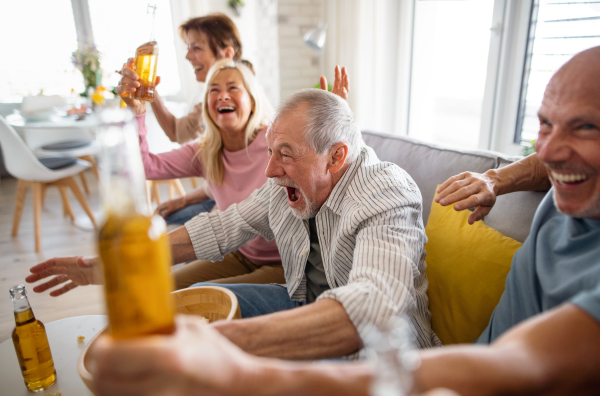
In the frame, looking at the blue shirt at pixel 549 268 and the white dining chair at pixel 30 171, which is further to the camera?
the white dining chair at pixel 30 171

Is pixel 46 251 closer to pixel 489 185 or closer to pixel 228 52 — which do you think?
pixel 228 52

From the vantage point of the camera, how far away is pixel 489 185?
109 centimetres

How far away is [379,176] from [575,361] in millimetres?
671

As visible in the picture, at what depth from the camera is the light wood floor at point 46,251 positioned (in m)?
2.26

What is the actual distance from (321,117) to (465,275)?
1.93 feet

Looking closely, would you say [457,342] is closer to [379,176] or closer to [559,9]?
[379,176]

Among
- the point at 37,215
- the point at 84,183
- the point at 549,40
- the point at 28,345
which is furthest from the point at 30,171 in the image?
the point at 549,40

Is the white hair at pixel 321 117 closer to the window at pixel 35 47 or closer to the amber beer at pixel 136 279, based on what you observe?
the amber beer at pixel 136 279

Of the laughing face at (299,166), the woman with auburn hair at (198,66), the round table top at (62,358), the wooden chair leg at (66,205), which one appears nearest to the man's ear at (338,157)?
the laughing face at (299,166)

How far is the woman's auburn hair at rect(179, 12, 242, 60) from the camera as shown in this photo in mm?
2266

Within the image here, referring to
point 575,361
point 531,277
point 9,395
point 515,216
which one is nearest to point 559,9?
point 515,216

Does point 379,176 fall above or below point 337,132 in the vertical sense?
below

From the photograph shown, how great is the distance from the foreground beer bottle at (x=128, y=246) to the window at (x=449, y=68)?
286 centimetres

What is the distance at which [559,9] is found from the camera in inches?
89.0
